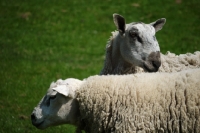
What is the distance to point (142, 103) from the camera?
6121 mm

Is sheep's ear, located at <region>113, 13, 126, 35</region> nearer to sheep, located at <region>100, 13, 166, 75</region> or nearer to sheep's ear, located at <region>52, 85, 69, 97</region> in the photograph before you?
sheep, located at <region>100, 13, 166, 75</region>

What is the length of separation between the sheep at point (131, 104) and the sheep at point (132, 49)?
1.23 m

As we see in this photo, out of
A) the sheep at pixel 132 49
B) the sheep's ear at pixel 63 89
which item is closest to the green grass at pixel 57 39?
the sheep at pixel 132 49

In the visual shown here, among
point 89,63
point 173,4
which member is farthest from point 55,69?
point 173,4

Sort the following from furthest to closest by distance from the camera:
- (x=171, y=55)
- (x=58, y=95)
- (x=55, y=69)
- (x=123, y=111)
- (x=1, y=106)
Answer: (x=55, y=69) < (x=1, y=106) < (x=171, y=55) < (x=58, y=95) < (x=123, y=111)

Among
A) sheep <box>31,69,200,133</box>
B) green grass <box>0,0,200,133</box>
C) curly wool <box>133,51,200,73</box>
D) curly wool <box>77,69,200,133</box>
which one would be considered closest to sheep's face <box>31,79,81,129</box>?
sheep <box>31,69,200,133</box>

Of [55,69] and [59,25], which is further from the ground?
[55,69]

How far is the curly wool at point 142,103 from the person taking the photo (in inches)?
232

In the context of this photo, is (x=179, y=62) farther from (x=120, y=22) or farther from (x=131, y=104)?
(x=131, y=104)

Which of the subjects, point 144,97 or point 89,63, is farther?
point 89,63

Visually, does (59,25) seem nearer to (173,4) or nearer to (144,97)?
(173,4)

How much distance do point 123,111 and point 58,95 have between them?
113 centimetres

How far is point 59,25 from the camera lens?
21594 mm

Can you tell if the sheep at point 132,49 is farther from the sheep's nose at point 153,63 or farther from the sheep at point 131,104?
the sheep at point 131,104
